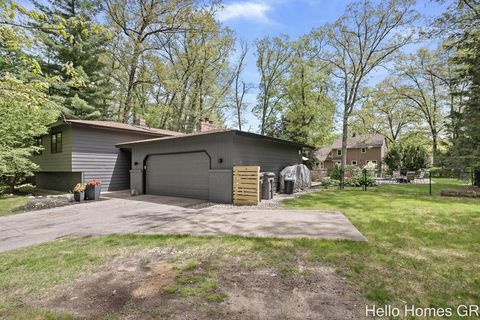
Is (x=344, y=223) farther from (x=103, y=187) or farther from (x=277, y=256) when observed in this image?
(x=103, y=187)

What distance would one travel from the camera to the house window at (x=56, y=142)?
1341 cm

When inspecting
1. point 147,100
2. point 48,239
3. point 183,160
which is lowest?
point 48,239

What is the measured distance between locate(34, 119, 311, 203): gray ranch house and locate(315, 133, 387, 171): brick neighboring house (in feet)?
85.5

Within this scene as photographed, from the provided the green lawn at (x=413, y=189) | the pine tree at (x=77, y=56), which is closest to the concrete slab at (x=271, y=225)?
the green lawn at (x=413, y=189)

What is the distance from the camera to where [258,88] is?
26609 mm

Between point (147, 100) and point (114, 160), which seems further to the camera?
point (147, 100)

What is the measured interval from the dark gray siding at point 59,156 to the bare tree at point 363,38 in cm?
1545

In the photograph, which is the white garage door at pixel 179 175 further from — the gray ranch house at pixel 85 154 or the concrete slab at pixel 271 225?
the concrete slab at pixel 271 225

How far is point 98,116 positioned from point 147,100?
7562mm

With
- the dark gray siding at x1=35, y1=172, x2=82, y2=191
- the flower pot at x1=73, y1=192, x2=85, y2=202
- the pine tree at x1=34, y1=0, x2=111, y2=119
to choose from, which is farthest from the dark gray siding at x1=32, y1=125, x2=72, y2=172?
the pine tree at x1=34, y1=0, x2=111, y2=119

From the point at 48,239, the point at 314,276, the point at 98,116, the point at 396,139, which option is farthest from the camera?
the point at 396,139

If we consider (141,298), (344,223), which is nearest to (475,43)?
(344,223)

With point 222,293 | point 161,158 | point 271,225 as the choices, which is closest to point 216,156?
point 161,158

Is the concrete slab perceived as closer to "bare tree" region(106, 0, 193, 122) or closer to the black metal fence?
the black metal fence
